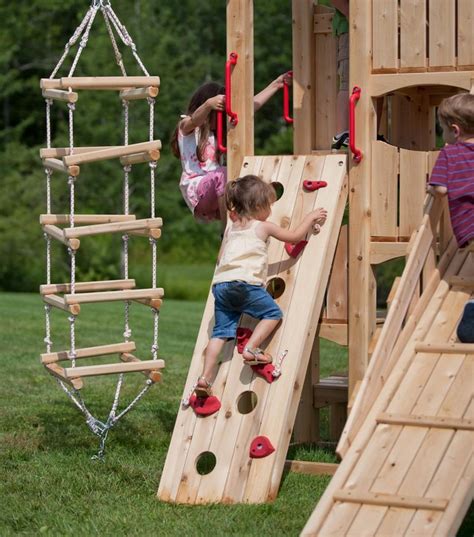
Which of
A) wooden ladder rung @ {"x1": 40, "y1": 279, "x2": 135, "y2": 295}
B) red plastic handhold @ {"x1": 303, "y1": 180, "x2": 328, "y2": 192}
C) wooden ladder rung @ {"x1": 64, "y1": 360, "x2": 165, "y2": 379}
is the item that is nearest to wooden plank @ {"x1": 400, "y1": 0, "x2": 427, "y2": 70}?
red plastic handhold @ {"x1": 303, "y1": 180, "x2": 328, "y2": 192}

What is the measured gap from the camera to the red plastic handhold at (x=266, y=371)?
7.00 meters

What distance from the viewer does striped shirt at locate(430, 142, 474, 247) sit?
6.89 m

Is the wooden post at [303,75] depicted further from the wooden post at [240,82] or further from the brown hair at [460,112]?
the brown hair at [460,112]

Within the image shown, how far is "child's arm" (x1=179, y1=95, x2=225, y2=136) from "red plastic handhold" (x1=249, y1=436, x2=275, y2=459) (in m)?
2.41

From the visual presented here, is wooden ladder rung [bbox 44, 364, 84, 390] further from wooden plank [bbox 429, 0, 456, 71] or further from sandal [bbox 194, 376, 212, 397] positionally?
wooden plank [bbox 429, 0, 456, 71]

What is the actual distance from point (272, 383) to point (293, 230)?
1.00 meters

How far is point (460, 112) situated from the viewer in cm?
697

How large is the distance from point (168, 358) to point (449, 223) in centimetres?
709

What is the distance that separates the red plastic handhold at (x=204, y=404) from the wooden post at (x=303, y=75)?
2293mm

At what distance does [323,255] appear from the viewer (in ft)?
24.0

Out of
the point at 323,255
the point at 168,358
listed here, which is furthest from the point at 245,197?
the point at 168,358

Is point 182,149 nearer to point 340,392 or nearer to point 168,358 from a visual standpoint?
point 340,392

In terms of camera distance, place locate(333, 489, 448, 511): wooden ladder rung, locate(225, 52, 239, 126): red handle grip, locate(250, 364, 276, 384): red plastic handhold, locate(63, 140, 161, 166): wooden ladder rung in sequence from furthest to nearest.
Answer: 1. locate(225, 52, 239, 126): red handle grip
2. locate(63, 140, 161, 166): wooden ladder rung
3. locate(250, 364, 276, 384): red plastic handhold
4. locate(333, 489, 448, 511): wooden ladder rung

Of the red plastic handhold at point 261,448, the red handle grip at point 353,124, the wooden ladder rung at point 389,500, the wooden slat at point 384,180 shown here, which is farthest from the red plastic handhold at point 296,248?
the wooden ladder rung at point 389,500
